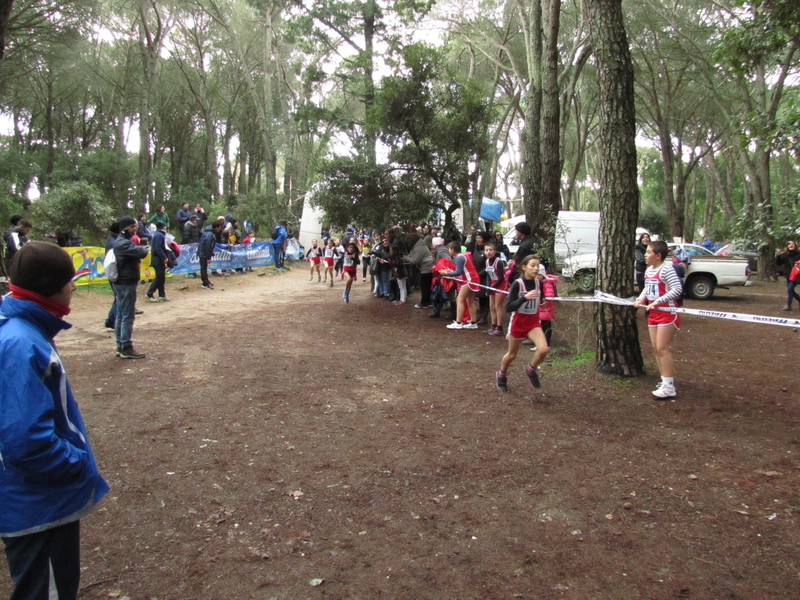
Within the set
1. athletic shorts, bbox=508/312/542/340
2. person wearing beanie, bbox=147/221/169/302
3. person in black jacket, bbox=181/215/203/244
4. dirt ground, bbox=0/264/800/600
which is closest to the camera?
dirt ground, bbox=0/264/800/600

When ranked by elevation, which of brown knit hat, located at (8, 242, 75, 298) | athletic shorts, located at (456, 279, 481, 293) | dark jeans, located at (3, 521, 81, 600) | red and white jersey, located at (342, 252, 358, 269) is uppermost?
red and white jersey, located at (342, 252, 358, 269)

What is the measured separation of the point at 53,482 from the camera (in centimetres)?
204

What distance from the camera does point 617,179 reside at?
275 inches

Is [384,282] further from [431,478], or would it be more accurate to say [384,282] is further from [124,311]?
[431,478]

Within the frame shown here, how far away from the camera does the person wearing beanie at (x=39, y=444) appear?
6.43ft

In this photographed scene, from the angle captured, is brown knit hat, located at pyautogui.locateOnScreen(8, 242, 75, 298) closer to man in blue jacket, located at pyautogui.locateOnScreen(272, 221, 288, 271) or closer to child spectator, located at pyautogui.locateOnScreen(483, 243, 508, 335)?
child spectator, located at pyautogui.locateOnScreen(483, 243, 508, 335)

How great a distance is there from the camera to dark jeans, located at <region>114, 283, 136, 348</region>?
7.82 meters

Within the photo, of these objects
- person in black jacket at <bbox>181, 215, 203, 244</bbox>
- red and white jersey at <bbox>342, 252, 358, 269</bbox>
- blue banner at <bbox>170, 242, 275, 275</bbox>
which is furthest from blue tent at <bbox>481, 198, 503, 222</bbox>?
person in black jacket at <bbox>181, 215, 203, 244</bbox>

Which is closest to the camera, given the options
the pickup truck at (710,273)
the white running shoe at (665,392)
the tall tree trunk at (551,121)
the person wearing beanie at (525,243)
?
the white running shoe at (665,392)

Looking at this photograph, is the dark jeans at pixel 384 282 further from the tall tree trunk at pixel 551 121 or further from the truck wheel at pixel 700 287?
the truck wheel at pixel 700 287

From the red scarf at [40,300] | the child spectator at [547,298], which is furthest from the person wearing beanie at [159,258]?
the red scarf at [40,300]

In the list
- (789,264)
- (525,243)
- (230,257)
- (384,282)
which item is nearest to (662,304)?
(525,243)

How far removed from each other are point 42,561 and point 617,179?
270 inches

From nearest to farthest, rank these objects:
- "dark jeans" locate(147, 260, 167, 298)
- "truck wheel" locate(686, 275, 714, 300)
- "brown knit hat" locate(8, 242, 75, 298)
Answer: "brown knit hat" locate(8, 242, 75, 298), "dark jeans" locate(147, 260, 167, 298), "truck wheel" locate(686, 275, 714, 300)
